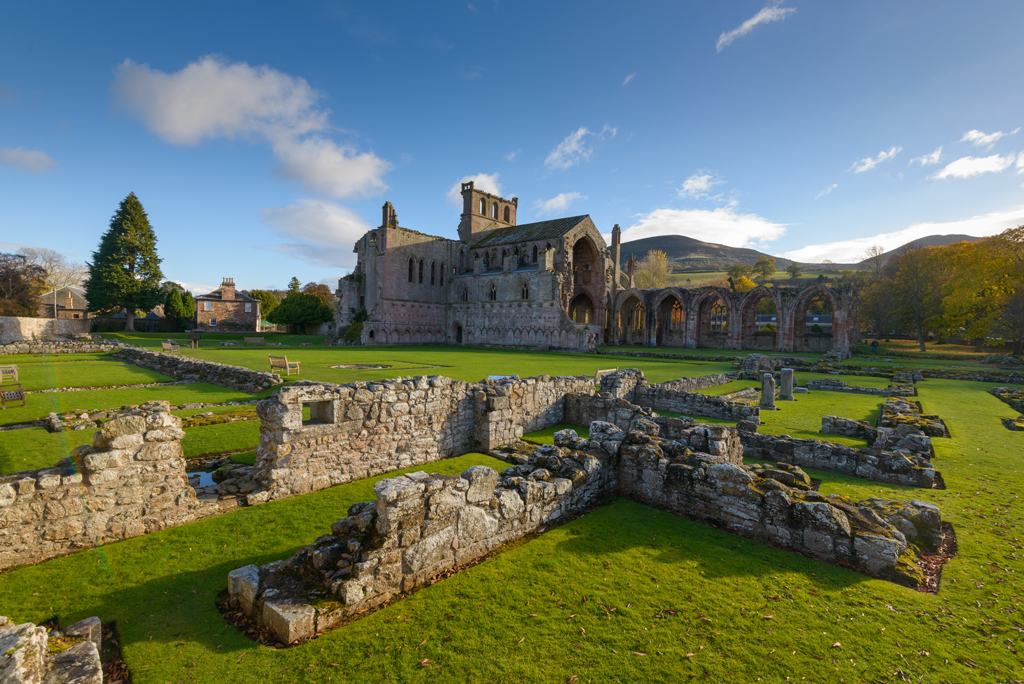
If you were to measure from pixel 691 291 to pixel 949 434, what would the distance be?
133 feet

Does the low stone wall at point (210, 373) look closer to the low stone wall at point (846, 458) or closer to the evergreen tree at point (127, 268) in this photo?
the low stone wall at point (846, 458)

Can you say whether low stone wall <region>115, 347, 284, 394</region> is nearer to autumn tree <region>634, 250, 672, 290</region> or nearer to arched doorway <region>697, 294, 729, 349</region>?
arched doorway <region>697, 294, 729, 349</region>

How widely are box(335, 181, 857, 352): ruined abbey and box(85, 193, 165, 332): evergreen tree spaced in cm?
2427

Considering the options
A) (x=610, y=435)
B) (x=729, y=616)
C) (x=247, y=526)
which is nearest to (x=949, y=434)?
(x=610, y=435)

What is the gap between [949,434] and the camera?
1256 cm

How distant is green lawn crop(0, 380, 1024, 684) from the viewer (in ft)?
13.5

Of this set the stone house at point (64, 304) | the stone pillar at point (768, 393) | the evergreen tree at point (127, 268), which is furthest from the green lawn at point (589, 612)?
the stone house at point (64, 304)

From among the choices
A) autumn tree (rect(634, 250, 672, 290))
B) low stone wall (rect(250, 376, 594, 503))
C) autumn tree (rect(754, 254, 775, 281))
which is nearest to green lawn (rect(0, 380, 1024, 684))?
low stone wall (rect(250, 376, 594, 503))

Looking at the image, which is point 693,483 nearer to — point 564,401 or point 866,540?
point 866,540

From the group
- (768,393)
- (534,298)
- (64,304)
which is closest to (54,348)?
(534,298)

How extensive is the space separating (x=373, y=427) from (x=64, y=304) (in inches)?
3230

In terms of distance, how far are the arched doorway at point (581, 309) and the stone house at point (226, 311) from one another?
49.6 meters

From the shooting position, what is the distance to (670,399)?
16719 millimetres

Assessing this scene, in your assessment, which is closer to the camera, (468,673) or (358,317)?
(468,673)
